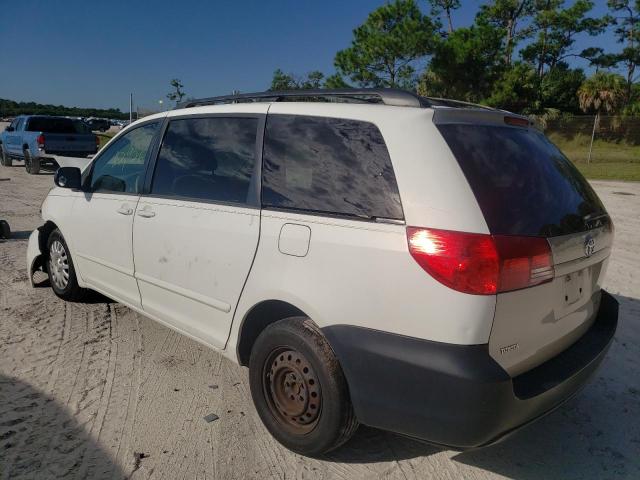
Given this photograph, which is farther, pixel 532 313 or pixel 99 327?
pixel 99 327

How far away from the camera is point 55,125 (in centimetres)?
1697

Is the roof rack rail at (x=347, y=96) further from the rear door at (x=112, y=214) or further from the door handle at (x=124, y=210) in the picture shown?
the door handle at (x=124, y=210)

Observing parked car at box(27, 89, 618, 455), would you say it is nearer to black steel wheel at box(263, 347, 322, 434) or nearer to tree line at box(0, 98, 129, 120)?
black steel wheel at box(263, 347, 322, 434)

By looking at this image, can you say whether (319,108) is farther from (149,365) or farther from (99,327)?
(99,327)

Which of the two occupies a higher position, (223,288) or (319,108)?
(319,108)

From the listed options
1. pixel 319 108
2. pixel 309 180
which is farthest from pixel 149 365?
pixel 319 108

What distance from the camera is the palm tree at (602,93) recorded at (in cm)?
3162

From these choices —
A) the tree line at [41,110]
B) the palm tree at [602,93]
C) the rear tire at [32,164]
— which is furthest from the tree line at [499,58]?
the tree line at [41,110]

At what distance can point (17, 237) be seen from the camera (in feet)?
24.6

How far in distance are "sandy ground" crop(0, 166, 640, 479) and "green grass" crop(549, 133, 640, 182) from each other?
2048 centimetres

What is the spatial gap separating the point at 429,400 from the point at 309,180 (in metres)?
1.22

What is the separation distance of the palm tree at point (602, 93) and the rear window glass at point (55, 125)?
29913 millimetres

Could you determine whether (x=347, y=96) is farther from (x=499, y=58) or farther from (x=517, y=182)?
(x=499, y=58)

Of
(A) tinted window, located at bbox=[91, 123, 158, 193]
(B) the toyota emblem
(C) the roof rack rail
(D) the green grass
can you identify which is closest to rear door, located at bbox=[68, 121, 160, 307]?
(A) tinted window, located at bbox=[91, 123, 158, 193]
